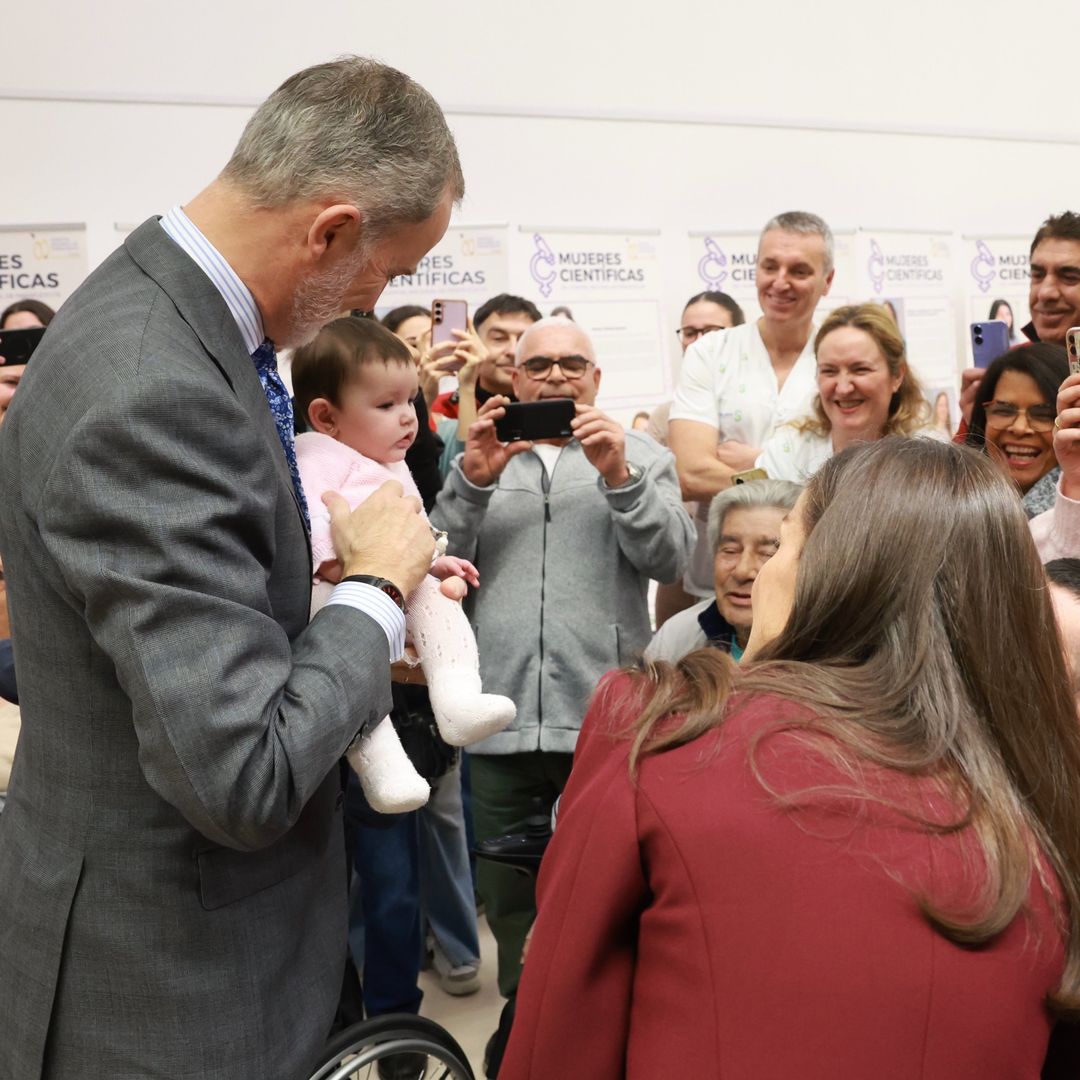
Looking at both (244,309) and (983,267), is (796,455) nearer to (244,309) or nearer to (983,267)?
(244,309)

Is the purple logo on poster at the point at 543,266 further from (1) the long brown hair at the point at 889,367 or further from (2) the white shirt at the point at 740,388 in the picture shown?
(1) the long brown hair at the point at 889,367

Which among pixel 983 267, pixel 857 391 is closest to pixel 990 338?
pixel 857 391

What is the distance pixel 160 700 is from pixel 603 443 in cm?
191

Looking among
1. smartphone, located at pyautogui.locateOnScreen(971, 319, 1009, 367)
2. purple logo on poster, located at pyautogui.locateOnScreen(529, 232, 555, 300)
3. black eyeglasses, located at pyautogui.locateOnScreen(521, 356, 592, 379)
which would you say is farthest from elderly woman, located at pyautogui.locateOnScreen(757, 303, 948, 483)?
purple logo on poster, located at pyautogui.locateOnScreen(529, 232, 555, 300)

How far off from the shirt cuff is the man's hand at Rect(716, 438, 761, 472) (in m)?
2.33

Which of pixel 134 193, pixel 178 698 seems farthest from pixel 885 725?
pixel 134 193

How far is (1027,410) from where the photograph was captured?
2893mm

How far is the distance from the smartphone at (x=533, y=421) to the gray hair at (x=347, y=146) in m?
1.68

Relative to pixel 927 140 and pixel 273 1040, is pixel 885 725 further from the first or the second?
pixel 927 140

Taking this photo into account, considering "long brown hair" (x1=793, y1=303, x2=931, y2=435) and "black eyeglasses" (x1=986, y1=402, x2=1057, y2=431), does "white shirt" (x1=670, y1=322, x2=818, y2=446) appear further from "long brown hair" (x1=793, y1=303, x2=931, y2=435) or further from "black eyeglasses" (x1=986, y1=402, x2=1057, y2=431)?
"black eyeglasses" (x1=986, y1=402, x2=1057, y2=431)

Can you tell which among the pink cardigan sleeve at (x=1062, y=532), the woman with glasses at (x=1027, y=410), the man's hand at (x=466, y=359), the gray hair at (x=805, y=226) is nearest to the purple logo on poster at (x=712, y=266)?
the gray hair at (x=805, y=226)

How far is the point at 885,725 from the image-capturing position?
1071mm

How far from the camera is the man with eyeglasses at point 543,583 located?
116 inches

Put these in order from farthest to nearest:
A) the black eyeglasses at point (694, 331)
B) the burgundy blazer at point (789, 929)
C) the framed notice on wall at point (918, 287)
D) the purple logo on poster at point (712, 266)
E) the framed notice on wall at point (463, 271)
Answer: the framed notice on wall at point (918, 287)
the purple logo on poster at point (712, 266)
the framed notice on wall at point (463, 271)
the black eyeglasses at point (694, 331)
the burgundy blazer at point (789, 929)
